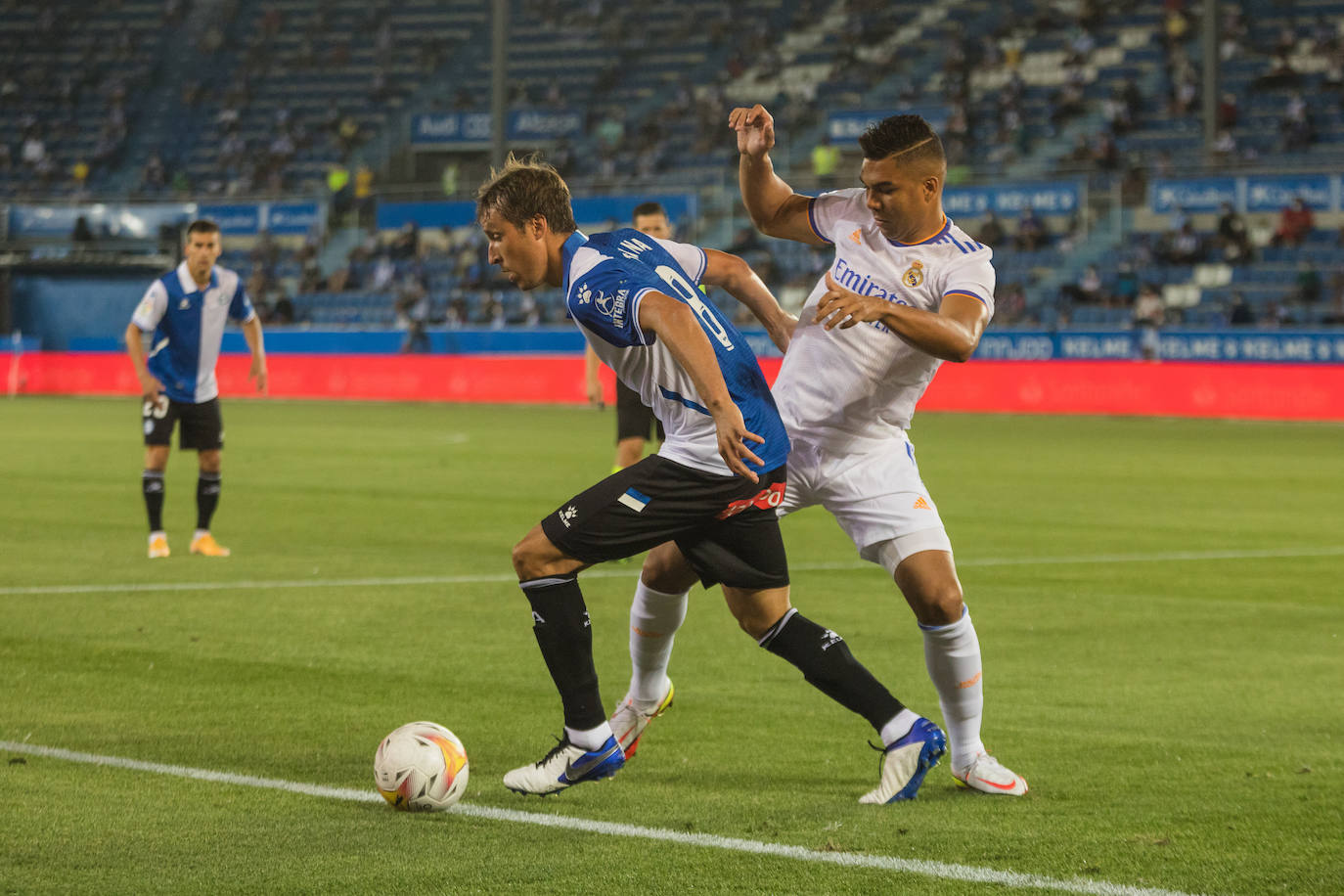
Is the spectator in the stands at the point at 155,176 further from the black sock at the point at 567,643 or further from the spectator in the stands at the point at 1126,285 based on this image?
the black sock at the point at 567,643

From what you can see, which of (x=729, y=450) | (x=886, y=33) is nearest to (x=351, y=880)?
(x=729, y=450)

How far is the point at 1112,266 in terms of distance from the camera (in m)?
31.4

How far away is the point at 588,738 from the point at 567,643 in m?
0.29

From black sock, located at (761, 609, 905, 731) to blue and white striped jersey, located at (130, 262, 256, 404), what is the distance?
23.5 ft

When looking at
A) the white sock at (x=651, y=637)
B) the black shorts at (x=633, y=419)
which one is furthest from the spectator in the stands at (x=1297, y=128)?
the white sock at (x=651, y=637)

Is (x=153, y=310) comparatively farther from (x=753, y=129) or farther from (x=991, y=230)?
(x=991, y=230)

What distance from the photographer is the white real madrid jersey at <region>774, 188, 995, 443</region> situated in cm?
561

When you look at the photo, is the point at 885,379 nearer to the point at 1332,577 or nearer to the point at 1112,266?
the point at 1332,577

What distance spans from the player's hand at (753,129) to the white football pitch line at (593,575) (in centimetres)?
496

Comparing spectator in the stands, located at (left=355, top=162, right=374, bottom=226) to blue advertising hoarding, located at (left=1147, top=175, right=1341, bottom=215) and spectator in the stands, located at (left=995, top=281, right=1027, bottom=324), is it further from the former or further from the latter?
blue advertising hoarding, located at (left=1147, top=175, right=1341, bottom=215)

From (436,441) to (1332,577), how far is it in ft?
44.0

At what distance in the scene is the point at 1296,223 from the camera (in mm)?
29969

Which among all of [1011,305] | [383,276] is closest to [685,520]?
[1011,305]

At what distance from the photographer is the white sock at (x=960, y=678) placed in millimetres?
5516
